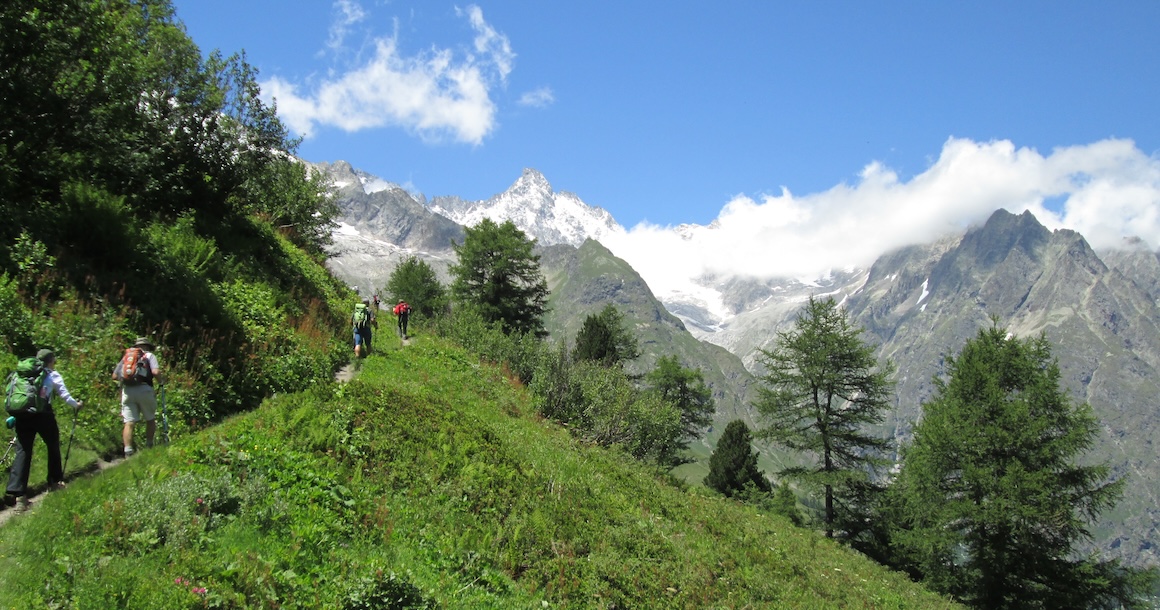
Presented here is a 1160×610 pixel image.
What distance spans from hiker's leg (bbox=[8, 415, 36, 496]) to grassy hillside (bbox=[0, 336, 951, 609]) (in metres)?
0.95

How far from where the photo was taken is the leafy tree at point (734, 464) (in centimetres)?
5478

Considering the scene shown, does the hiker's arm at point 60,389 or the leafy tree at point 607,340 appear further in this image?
the leafy tree at point 607,340

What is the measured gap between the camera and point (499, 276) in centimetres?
4828

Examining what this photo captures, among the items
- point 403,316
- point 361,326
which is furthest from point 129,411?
point 403,316

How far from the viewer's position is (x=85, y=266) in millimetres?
13898

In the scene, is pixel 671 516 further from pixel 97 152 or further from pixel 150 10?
pixel 150 10

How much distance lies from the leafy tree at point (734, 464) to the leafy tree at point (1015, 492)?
25429 millimetres

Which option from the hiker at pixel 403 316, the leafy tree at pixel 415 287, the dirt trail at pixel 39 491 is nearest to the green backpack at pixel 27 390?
the dirt trail at pixel 39 491

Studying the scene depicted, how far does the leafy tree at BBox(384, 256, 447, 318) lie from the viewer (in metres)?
70.3

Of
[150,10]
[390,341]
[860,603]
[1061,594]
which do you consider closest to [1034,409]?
[1061,594]

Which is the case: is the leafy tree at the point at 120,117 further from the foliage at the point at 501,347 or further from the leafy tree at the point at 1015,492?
the leafy tree at the point at 1015,492

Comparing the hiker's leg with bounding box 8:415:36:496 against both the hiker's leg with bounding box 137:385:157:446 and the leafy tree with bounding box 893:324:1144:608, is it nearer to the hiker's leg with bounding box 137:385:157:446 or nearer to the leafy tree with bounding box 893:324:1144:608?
the hiker's leg with bounding box 137:385:157:446

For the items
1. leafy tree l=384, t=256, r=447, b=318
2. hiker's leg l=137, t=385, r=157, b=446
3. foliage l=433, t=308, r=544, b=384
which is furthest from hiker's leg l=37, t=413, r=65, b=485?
leafy tree l=384, t=256, r=447, b=318

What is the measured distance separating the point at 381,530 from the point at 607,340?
159 feet
